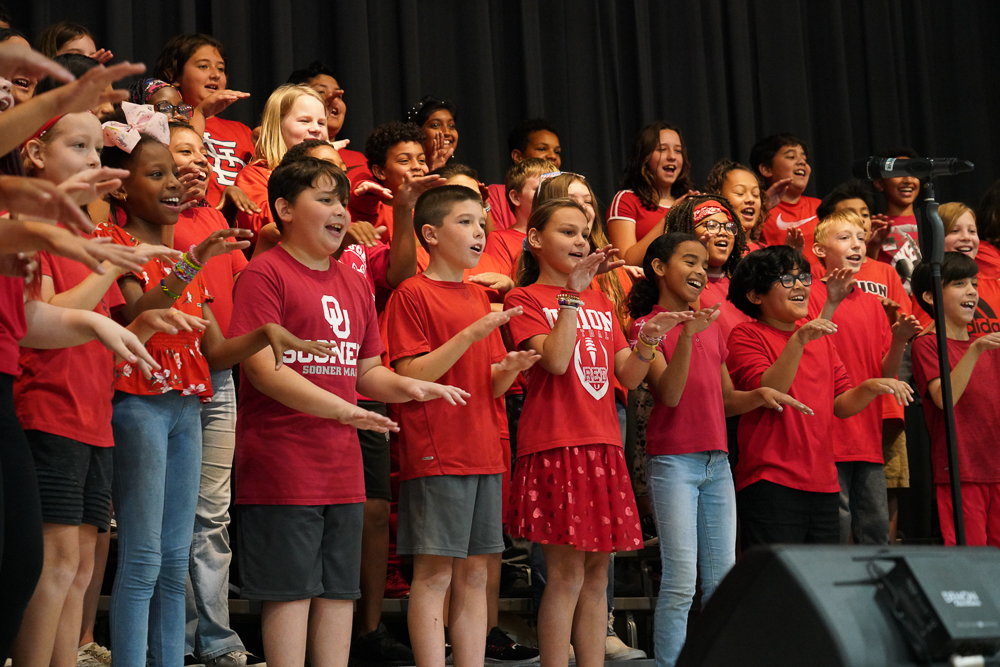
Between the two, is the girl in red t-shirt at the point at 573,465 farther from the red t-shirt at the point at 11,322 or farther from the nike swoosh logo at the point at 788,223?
the nike swoosh logo at the point at 788,223

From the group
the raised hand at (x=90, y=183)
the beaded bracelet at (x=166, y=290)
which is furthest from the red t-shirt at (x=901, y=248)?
the raised hand at (x=90, y=183)

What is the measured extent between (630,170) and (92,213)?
2.66 m

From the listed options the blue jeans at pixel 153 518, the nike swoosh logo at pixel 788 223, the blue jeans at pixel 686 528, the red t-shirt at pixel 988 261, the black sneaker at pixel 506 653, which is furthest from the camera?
the nike swoosh logo at pixel 788 223

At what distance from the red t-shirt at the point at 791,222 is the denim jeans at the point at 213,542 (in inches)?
104

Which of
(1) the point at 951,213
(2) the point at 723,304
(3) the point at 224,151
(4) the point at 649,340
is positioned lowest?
(4) the point at 649,340

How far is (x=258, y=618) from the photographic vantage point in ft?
10.9

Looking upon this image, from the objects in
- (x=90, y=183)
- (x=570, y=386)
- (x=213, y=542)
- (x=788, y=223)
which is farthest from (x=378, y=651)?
(x=788, y=223)

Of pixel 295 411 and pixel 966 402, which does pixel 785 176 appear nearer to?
pixel 966 402

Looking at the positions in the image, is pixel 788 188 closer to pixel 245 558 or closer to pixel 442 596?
pixel 442 596

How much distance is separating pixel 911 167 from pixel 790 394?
2.78ft

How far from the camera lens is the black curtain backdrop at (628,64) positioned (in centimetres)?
490

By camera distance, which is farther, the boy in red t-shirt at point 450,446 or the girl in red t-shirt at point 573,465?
the girl in red t-shirt at point 573,465

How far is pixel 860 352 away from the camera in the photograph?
397 cm

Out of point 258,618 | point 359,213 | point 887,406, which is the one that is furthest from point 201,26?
point 887,406
